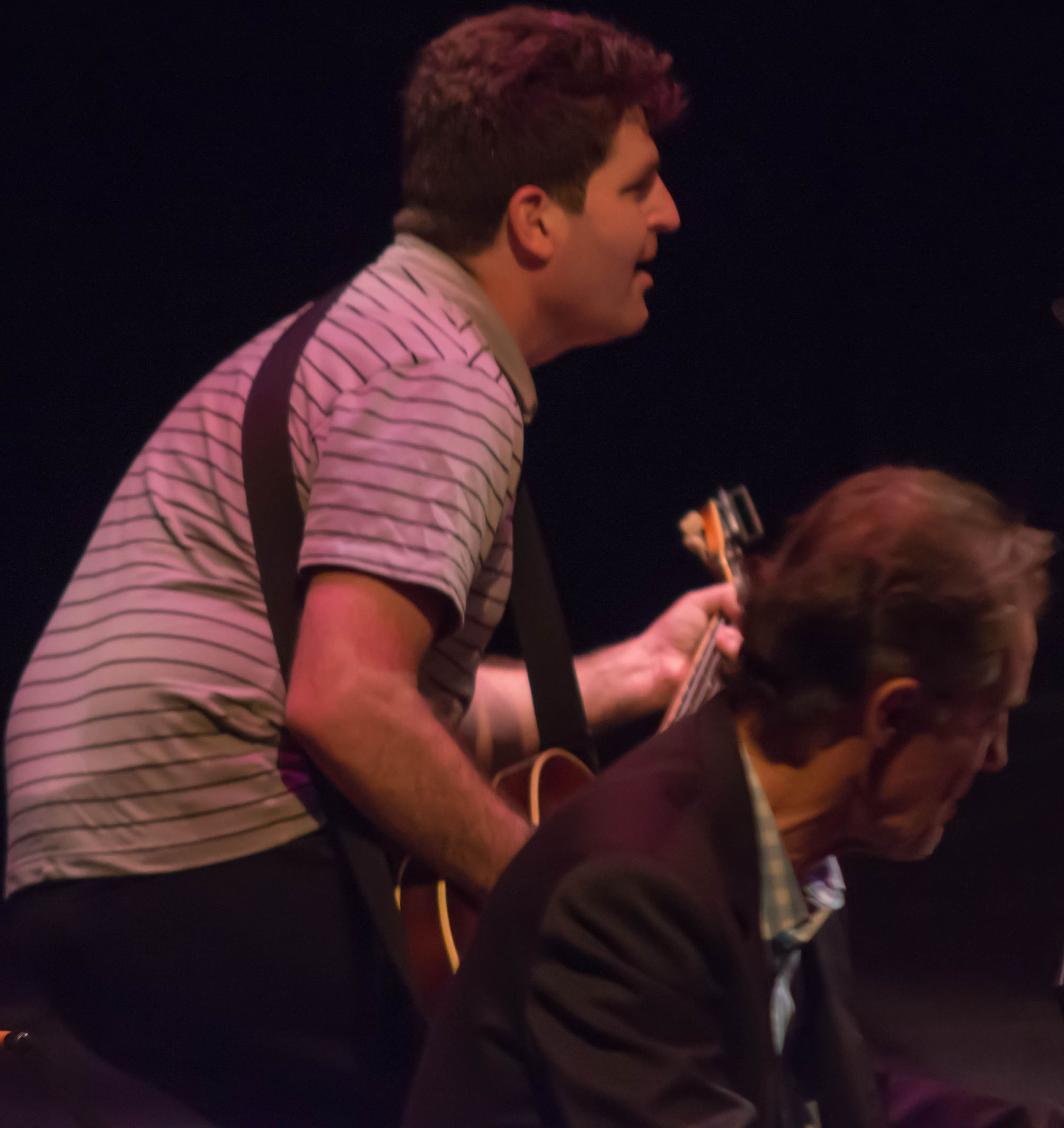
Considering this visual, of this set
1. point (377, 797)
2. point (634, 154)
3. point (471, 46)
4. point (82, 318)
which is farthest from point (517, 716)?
point (82, 318)

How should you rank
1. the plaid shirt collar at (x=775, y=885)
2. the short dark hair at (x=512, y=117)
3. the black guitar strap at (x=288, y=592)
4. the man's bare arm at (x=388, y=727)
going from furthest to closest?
1. the short dark hair at (x=512, y=117)
2. the black guitar strap at (x=288, y=592)
3. the man's bare arm at (x=388, y=727)
4. the plaid shirt collar at (x=775, y=885)

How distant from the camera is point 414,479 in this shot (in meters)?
1.33

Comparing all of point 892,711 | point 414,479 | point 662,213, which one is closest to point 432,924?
point 414,479

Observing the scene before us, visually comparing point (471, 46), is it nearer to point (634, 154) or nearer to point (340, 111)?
point (634, 154)

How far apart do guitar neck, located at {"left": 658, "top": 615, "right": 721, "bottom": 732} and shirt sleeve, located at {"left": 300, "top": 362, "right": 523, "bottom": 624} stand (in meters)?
0.72

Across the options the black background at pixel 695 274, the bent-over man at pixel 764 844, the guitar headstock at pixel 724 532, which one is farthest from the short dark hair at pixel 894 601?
the black background at pixel 695 274

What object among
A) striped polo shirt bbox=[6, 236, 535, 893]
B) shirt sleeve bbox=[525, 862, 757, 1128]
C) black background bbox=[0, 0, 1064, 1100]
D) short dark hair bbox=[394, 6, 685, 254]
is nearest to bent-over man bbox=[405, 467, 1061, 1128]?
shirt sleeve bbox=[525, 862, 757, 1128]

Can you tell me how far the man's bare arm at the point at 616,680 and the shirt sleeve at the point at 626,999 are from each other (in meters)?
0.92

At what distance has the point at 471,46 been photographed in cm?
168

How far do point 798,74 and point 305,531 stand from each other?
8.19 feet

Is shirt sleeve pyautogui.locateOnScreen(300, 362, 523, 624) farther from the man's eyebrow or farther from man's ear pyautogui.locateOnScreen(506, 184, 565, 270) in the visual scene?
the man's eyebrow

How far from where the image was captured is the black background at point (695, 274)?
9.04 feet

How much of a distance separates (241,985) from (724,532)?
1207 mm

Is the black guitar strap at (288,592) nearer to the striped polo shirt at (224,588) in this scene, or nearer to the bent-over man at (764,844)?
the striped polo shirt at (224,588)
